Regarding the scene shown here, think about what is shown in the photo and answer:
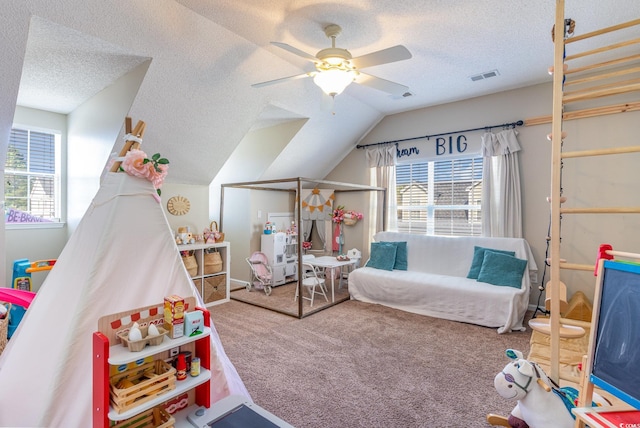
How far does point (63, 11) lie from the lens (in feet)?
7.31

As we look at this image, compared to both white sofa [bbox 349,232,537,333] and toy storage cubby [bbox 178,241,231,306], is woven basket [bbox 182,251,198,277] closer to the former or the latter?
toy storage cubby [bbox 178,241,231,306]

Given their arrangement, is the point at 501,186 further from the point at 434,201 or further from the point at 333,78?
the point at 333,78

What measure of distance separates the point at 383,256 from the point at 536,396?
10.4 ft

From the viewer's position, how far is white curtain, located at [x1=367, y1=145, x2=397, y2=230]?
17.3 ft

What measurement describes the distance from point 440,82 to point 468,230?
82.5 inches

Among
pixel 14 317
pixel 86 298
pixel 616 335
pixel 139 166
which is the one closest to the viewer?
pixel 616 335

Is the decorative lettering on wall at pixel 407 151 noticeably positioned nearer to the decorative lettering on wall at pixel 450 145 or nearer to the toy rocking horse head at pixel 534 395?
the decorative lettering on wall at pixel 450 145

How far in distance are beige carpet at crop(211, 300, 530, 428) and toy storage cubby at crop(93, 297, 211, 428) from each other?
73 centimetres

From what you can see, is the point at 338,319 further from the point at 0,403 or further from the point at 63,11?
the point at 63,11

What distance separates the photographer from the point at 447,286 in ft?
12.6

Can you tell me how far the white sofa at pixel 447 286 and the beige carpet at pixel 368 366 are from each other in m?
0.17

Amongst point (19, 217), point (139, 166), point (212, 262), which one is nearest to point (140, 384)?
point (139, 166)

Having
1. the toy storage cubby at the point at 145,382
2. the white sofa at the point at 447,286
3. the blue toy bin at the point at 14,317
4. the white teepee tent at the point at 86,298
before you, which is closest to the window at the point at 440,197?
the white sofa at the point at 447,286

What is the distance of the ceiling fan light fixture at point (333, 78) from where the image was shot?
8.49 ft
